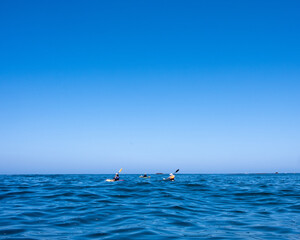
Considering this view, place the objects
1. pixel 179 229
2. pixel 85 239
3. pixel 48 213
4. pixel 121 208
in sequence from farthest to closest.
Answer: pixel 121 208 < pixel 48 213 < pixel 179 229 < pixel 85 239

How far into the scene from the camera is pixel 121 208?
11.5 metres

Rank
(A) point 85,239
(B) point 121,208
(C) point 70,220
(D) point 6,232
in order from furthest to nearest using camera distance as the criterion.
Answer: (B) point 121,208
(C) point 70,220
(D) point 6,232
(A) point 85,239

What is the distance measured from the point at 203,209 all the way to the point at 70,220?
6.38 m

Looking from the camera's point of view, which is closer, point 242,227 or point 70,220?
point 242,227

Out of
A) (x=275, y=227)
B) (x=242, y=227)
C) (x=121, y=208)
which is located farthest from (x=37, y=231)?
(x=275, y=227)

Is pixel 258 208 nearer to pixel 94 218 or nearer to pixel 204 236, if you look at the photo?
pixel 204 236

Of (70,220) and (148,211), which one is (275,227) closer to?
(148,211)

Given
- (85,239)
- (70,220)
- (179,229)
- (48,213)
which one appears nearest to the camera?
(85,239)

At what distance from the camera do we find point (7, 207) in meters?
11.5

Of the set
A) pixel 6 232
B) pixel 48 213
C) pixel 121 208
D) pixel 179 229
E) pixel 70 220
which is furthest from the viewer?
pixel 121 208

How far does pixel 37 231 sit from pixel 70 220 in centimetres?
154

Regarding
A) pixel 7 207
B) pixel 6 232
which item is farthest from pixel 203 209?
pixel 7 207

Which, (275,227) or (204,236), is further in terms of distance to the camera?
(275,227)

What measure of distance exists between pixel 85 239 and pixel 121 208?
483 cm
